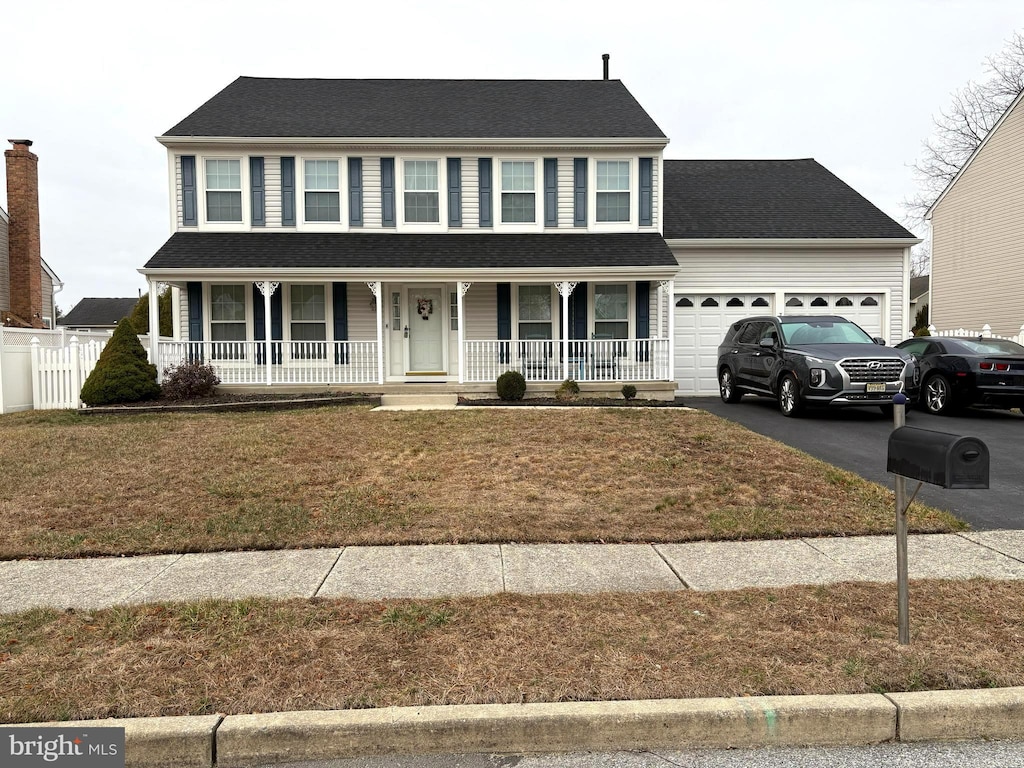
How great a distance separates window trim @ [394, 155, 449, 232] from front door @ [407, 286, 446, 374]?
59.3 inches

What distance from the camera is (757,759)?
3010mm

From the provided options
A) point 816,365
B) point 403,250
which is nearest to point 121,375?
point 403,250

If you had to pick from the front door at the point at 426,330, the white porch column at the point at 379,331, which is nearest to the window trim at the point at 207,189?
the white porch column at the point at 379,331

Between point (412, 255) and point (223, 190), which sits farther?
point (223, 190)

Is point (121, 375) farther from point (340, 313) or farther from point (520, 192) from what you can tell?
point (520, 192)

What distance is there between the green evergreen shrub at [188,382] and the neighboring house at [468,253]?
0.88 m

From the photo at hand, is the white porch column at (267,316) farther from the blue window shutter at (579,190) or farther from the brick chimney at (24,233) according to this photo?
the brick chimney at (24,233)

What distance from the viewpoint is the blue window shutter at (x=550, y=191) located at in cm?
1686

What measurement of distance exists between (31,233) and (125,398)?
17085mm

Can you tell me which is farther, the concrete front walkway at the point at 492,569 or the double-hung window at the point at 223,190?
the double-hung window at the point at 223,190

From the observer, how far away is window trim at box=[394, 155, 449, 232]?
16812 mm

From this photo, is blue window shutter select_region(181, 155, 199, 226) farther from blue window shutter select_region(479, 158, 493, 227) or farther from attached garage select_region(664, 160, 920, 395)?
attached garage select_region(664, 160, 920, 395)

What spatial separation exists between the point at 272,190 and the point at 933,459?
1637cm

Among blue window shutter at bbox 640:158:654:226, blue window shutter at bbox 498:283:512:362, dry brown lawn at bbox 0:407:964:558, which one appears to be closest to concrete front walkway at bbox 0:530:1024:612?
dry brown lawn at bbox 0:407:964:558
